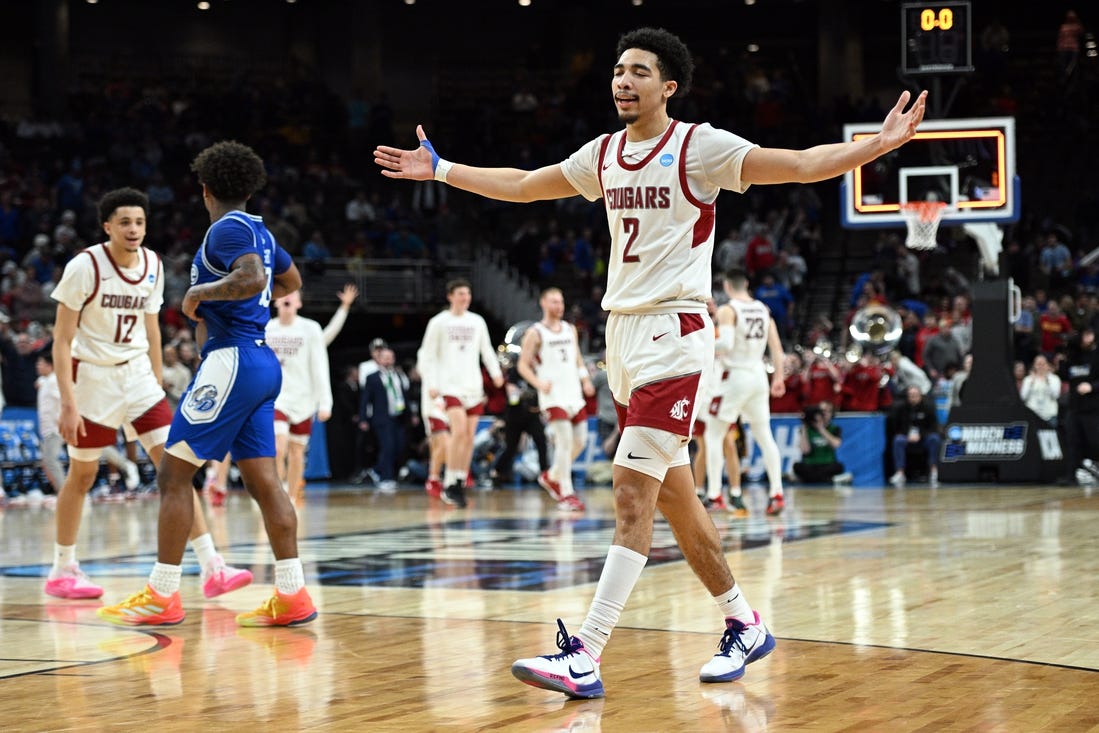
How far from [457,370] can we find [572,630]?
945 cm

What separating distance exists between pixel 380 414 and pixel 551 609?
44.9 ft

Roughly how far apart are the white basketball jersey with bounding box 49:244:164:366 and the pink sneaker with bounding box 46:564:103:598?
3.81ft

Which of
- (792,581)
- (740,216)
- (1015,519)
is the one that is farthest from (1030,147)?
(792,581)

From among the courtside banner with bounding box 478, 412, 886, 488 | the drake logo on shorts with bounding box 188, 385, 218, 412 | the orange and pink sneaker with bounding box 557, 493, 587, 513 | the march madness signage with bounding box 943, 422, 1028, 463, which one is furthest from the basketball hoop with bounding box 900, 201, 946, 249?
the drake logo on shorts with bounding box 188, 385, 218, 412

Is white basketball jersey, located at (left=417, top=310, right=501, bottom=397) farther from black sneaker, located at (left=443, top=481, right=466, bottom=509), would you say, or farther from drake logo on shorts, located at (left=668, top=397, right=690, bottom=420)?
drake logo on shorts, located at (left=668, top=397, right=690, bottom=420)

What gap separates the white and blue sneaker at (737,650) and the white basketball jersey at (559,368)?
964cm

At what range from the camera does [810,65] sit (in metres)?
35.3

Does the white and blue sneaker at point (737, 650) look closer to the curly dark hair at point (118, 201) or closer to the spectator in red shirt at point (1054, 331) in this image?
the curly dark hair at point (118, 201)

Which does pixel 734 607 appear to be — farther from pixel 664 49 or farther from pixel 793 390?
pixel 793 390

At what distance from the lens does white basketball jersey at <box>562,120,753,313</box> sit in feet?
17.4

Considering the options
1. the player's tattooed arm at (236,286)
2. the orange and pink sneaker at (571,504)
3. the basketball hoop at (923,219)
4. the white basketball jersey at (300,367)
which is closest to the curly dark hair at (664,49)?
the player's tattooed arm at (236,286)

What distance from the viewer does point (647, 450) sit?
17.1 feet

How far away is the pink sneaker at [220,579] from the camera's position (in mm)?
7559

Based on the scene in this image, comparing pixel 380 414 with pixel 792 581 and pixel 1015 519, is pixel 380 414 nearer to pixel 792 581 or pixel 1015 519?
pixel 1015 519
